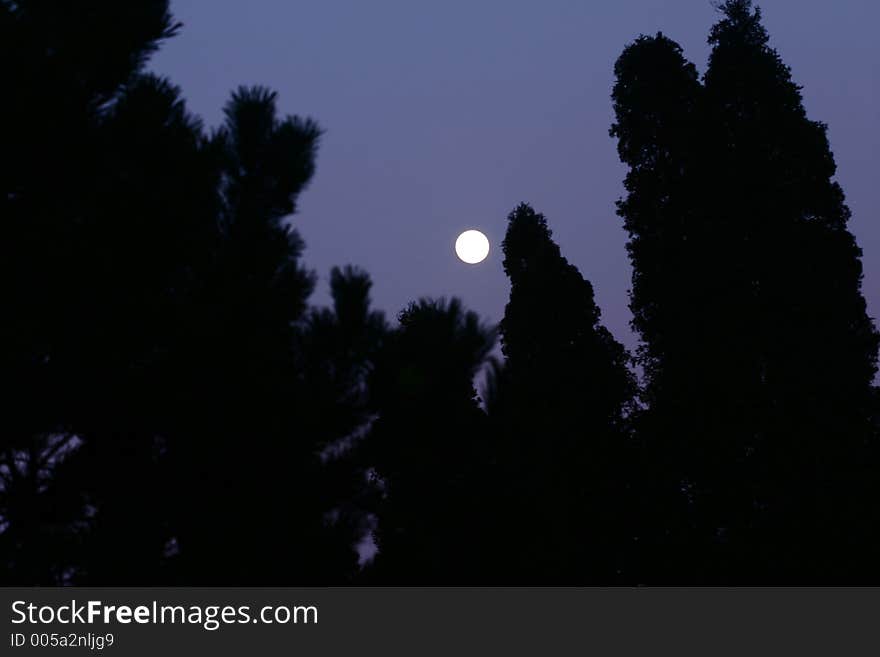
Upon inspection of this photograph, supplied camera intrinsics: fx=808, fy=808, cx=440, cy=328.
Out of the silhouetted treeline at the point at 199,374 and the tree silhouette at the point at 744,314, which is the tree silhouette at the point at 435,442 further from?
the tree silhouette at the point at 744,314

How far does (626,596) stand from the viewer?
5695 millimetres

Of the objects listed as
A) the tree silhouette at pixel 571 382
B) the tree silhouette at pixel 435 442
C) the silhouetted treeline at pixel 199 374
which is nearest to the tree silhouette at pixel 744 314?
the tree silhouette at pixel 571 382

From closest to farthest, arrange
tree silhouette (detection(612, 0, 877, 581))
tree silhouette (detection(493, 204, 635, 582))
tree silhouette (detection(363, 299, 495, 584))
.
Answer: tree silhouette (detection(363, 299, 495, 584)), tree silhouette (detection(612, 0, 877, 581)), tree silhouette (detection(493, 204, 635, 582))

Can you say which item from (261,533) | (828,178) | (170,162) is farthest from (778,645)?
(828,178)

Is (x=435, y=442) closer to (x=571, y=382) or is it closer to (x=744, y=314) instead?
(x=744, y=314)

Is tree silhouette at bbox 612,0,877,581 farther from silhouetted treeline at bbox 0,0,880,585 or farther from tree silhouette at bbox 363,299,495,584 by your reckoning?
tree silhouette at bbox 363,299,495,584

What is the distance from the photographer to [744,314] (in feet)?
45.9

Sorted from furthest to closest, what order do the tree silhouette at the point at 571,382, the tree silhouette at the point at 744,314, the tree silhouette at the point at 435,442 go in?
the tree silhouette at the point at 571,382
the tree silhouette at the point at 744,314
the tree silhouette at the point at 435,442

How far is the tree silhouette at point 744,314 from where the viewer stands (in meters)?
12.5

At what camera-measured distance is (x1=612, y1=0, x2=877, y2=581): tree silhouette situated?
12516mm

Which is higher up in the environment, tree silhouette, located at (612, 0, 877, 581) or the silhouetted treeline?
tree silhouette, located at (612, 0, 877, 581)

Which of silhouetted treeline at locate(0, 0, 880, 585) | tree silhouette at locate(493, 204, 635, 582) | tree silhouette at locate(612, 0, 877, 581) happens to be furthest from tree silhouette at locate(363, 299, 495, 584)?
tree silhouette at locate(493, 204, 635, 582)

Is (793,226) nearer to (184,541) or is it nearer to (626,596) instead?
(626,596)

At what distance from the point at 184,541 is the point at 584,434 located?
13720 millimetres
